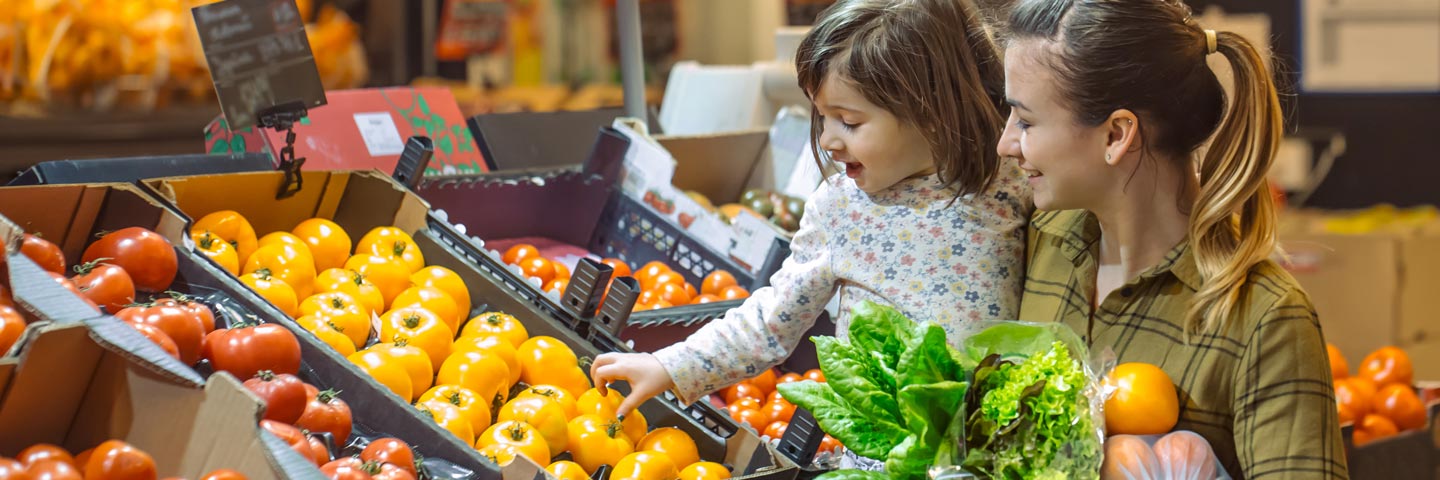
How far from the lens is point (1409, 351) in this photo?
187 inches

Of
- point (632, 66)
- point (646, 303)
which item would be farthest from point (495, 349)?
point (632, 66)

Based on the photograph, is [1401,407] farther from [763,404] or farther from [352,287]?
[352,287]

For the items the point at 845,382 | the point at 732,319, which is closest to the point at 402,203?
the point at 732,319

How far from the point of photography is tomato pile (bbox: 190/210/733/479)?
1.88 metres

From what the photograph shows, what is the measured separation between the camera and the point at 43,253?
1.74m

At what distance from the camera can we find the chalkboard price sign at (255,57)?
2211 millimetres

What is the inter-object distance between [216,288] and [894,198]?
38.6 inches

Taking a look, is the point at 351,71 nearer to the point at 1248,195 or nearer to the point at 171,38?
the point at 171,38

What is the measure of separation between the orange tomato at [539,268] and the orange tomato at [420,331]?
55cm

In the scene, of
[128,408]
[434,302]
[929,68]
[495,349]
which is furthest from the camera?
[434,302]

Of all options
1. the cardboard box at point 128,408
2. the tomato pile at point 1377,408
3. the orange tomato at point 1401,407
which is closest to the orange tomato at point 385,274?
the cardboard box at point 128,408

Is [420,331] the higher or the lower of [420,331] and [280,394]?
the lower

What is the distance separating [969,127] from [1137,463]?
1.94ft

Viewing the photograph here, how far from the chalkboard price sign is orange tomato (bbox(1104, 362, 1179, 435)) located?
58.1 inches
